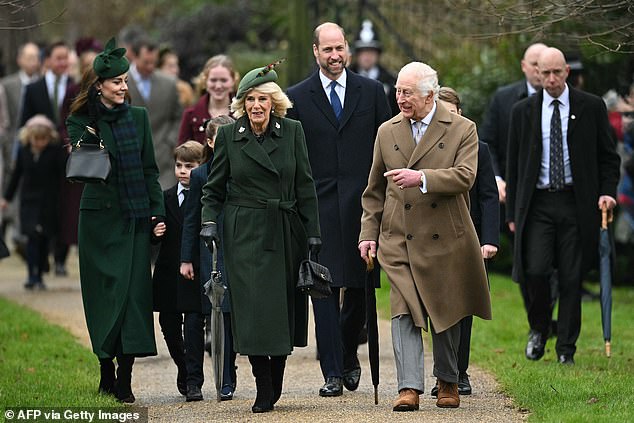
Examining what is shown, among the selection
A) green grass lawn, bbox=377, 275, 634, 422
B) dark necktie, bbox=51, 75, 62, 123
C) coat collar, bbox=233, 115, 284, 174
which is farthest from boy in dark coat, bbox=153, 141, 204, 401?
dark necktie, bbox=51, 75, 62, 123

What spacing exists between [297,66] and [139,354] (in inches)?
474

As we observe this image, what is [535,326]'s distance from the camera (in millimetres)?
11742

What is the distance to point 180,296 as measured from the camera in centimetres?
998

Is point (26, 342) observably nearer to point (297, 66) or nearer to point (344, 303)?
point (344, 303)

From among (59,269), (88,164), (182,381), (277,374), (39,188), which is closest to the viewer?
(277,374)

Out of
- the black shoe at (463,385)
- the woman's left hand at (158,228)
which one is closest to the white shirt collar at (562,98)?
the black shoe at (463,385)

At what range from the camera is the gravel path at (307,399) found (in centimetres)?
886

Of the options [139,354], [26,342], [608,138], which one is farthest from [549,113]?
[26,342]

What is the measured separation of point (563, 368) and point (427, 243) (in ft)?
7.39

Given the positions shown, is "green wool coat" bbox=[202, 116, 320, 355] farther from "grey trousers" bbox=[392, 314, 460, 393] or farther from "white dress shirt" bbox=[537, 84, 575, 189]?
"white dress shirt" bbox=[537, 84, 575, 189]

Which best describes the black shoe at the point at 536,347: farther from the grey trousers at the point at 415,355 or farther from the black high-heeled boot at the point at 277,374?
the black high-heeled boot at the point at 277,374

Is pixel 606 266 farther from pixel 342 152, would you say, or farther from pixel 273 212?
pixel 273 212

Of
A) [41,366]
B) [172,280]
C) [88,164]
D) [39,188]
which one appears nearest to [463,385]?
[172,280]

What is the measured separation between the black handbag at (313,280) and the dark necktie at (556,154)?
2805mm
